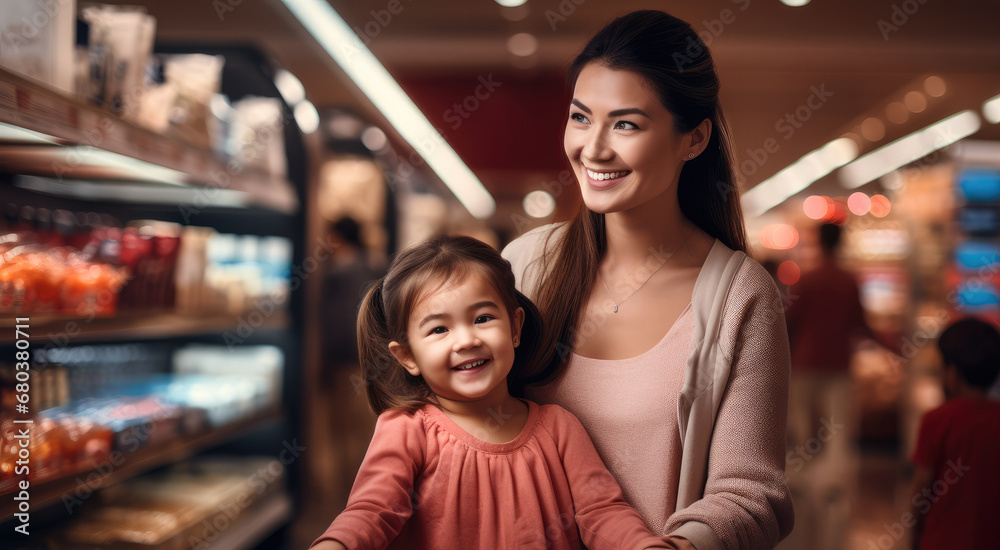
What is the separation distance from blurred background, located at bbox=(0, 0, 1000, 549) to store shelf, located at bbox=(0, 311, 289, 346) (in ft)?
0.04

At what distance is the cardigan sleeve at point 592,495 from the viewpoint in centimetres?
128

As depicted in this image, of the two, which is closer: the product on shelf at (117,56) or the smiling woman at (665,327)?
the smiling woman at (665,327)

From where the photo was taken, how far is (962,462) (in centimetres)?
269

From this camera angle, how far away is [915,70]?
7.12m

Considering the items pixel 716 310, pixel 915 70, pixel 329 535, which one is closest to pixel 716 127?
pixel 716 310

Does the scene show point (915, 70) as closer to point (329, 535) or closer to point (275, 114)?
point (275, 114)

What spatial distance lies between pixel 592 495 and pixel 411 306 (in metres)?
0.49

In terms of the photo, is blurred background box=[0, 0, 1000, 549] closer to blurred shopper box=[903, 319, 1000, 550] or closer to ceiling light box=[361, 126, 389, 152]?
ceiling light box=[361, 126, 389, 152]

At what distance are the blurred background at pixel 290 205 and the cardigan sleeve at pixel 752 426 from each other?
19.0 inches

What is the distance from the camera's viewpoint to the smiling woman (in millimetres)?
1369

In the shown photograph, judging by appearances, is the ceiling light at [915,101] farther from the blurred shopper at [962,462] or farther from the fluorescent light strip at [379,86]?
the blurred shopper at [962,462]

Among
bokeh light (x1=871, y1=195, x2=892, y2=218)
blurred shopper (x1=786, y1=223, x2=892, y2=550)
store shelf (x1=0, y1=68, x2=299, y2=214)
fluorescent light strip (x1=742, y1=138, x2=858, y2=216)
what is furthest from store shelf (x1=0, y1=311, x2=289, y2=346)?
bokeh light (x1=871, y1=195, x2=892, y2=218)

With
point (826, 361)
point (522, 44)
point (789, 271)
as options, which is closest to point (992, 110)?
point (826, 361)

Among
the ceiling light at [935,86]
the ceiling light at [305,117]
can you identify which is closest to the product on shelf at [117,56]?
the ceiling light at [305,117]
